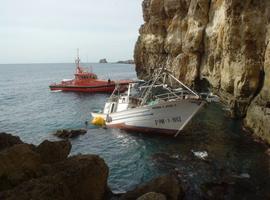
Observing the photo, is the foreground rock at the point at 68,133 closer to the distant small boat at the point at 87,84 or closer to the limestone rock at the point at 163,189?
the limestone rock at the point at 163,189

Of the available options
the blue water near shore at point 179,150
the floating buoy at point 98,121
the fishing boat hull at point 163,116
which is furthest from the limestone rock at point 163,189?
the floating buoy at point 98,121

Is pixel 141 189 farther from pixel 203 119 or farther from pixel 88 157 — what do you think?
pixel 203 119

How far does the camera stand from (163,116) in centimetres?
2723

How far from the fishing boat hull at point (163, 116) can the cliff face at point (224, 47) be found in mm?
5583

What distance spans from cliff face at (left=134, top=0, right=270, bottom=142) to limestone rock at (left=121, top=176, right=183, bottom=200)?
12367 mm

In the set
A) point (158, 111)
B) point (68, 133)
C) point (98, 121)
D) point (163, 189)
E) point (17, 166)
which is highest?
point (17, 166)

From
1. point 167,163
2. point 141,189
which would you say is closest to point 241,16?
point 167,163

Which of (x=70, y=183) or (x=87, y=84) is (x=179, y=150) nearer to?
(x=70, y=183)

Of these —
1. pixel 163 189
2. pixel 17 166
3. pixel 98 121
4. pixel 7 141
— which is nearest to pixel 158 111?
pixel 98 121

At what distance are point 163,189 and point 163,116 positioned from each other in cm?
1394

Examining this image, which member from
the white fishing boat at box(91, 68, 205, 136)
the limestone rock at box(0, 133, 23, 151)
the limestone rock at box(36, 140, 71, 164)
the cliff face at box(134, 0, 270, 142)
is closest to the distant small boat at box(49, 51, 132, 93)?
the cliff face at box(134, 0, 270, 142)

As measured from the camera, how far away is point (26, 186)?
1088 centimetres

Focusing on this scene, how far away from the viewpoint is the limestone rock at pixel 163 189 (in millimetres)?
13492

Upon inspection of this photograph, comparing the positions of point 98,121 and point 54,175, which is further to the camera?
point 98,121
